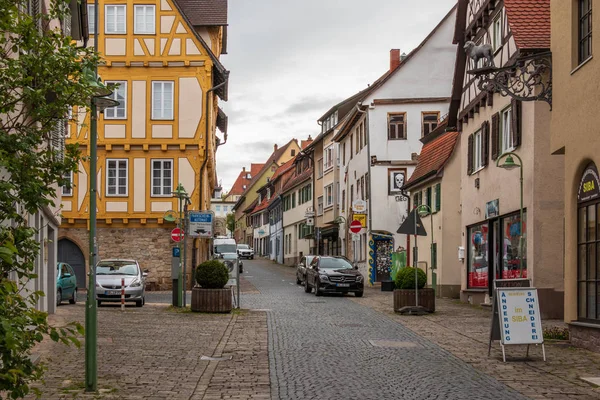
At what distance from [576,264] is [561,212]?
6196 mm

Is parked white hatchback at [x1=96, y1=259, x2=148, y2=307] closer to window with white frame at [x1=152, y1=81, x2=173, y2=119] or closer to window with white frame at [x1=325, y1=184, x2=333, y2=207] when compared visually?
window with white frame at [x1=152, y1=81, x2=173, y2=119]

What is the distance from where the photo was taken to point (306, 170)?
71.8 m

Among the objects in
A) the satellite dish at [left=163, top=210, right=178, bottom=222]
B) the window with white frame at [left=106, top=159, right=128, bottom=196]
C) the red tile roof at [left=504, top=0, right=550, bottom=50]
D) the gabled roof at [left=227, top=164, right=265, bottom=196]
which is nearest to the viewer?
the red tile roof at [left=504, top=0, right=550, bottom=50]

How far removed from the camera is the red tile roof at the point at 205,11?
41000 mm

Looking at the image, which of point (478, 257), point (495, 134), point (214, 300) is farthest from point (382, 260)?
point (214, 300)

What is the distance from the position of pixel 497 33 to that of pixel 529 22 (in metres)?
3.03

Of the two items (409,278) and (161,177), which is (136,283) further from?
(161,177)

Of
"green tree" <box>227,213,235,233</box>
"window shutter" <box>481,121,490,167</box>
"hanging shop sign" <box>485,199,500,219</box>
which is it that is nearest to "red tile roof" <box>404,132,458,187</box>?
"window shutter" <box>481,121,490,167</box>

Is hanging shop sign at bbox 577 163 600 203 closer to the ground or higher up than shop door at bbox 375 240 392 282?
higher up

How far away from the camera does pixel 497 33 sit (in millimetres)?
25750

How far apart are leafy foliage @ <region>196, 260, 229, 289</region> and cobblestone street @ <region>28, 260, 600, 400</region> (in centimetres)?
135

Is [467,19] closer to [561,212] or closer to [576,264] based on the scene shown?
[561,212]

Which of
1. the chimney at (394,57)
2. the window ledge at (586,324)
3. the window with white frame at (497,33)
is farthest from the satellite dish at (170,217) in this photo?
the window ledge at (586,324)

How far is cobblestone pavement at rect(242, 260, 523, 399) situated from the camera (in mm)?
10836
